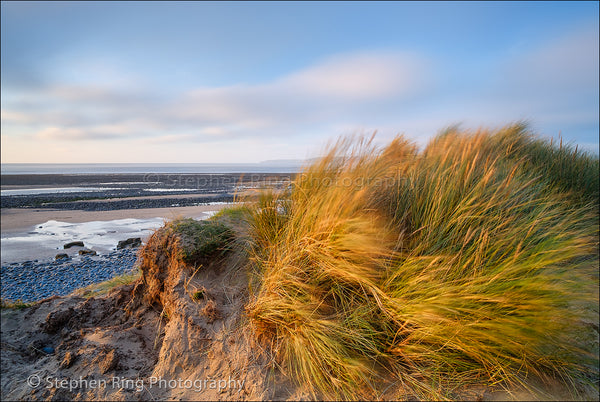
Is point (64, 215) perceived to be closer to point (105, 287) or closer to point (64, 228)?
point (64, 228)

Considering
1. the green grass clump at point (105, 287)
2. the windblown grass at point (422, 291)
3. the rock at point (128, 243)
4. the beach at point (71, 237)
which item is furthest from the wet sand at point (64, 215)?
the windblown grass at point (422, 291)

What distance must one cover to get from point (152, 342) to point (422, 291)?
9.61 feet

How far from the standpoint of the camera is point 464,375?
95.7 inches

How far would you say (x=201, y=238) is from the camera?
12.5 feet

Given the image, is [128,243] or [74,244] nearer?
[74,244]

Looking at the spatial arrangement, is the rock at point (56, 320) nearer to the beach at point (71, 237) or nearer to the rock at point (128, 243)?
the beach at point (71, 237)

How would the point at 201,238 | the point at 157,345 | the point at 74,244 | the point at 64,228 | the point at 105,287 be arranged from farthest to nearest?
1. the point at 64,228
2. the point at 74,244
3. the point at 105,287
4. the point at 201,238
5. the point at 157,345

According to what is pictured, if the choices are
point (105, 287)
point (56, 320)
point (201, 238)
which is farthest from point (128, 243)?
point (201, 238)

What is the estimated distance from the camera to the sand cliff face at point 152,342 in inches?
104

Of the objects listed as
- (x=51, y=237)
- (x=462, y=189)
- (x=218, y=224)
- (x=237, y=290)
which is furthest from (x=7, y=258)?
(x=462, y=189)

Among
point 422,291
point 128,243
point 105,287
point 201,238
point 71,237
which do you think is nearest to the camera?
point 422,291

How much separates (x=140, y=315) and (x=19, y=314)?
1898mm

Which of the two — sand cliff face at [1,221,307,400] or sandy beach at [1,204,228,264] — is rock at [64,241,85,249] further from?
sand cliff face at [1,221,307,400]

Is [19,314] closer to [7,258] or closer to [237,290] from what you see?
[237,290]
